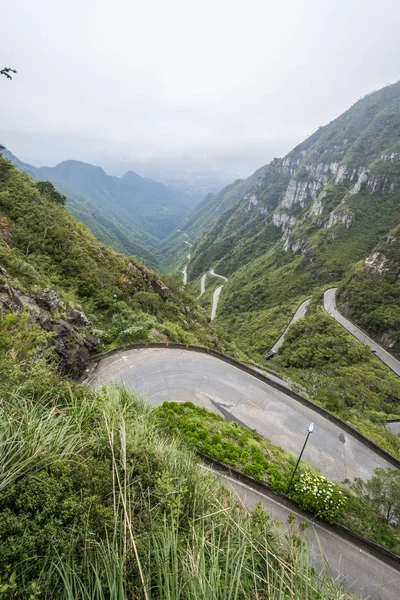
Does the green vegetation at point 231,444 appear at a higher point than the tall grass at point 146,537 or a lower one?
lower

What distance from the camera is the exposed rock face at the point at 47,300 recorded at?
16.3 m

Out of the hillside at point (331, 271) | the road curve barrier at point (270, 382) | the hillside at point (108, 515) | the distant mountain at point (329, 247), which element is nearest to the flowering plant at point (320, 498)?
the hillside at point (108, 515)

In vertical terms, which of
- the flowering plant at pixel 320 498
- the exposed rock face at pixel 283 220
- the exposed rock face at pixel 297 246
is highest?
the exposed rock face at pixel 283 220

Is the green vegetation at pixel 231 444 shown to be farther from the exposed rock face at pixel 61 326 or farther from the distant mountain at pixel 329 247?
the distant mountain at pixel 329 247

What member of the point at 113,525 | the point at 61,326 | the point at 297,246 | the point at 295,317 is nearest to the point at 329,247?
the point at 297,246

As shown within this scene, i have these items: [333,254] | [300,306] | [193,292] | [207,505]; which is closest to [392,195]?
[333,254]

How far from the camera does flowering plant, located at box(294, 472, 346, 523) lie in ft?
31.6

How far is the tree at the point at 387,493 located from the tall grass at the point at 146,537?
8981mm

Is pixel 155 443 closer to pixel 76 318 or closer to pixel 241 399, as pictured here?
pixel 241 399

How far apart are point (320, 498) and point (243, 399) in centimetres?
768

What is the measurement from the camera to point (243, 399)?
1714cm

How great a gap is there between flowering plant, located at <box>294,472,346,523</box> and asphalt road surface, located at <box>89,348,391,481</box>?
4.17m

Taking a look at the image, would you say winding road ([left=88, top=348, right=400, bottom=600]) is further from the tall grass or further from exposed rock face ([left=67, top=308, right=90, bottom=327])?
the tall grass

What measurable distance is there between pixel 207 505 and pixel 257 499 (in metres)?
8.08
